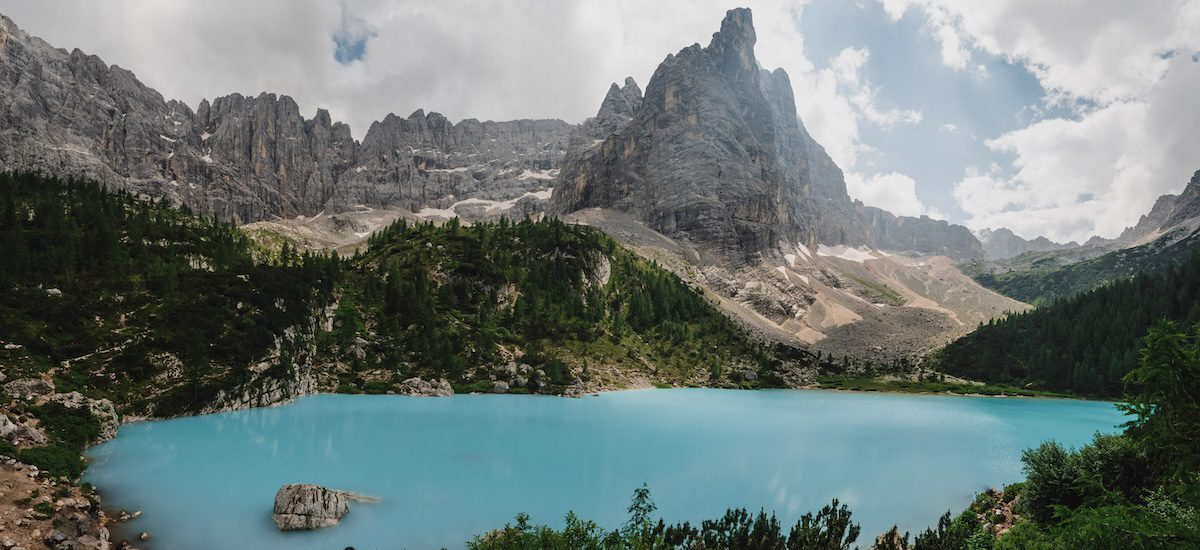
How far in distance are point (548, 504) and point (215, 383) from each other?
3970 cm

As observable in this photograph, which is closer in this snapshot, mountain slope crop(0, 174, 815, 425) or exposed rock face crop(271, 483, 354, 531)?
exposed rock face crop(271, 483, 354, 531)

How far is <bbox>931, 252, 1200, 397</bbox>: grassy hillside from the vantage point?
11488 cm

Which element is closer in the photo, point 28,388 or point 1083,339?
point 28,388

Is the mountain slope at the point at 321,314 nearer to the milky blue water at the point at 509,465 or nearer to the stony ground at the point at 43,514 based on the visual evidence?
the milky blue water at the point at 509,465

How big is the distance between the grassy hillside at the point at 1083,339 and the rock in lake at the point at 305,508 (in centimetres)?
13838

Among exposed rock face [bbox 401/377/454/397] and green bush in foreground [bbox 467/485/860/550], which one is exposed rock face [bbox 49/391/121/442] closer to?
green bush in foreground [bbox 467/485/860/550]

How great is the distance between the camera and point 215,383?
167 feet

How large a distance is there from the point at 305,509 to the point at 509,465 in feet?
44.9

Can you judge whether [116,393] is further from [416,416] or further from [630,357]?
[630,357]

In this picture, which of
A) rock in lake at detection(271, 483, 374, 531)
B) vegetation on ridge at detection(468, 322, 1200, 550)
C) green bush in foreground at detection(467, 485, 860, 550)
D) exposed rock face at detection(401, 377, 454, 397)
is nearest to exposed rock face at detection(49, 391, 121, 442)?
rock in lake at detection(271, 483, 374, 531)

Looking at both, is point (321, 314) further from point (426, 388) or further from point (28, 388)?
point (28, 388)

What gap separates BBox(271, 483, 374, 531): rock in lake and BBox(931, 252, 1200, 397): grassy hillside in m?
138

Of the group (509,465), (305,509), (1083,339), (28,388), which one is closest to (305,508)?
(305,509)

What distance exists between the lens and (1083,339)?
12544 cm
